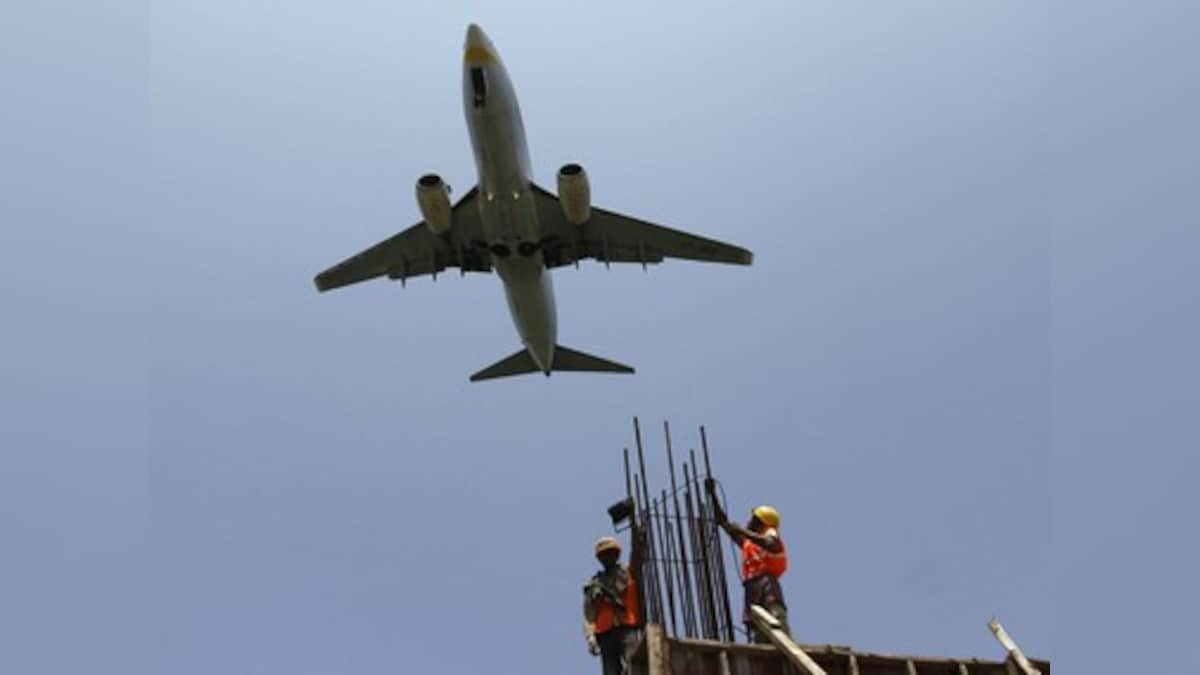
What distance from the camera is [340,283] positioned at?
3200 cm

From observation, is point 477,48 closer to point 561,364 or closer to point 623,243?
point 623,243

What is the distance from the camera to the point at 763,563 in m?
11.9

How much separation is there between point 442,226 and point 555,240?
3415 mm

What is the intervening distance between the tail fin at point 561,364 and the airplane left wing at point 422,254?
527 cm

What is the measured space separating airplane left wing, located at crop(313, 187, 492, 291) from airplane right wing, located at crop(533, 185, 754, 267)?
6.82ft

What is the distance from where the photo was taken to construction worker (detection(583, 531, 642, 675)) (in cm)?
1178

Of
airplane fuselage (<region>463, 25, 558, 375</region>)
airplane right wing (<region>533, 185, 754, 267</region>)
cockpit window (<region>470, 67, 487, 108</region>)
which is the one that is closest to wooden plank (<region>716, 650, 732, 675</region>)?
airplane fuselage (<region>463, 25, 558, 375</region>)

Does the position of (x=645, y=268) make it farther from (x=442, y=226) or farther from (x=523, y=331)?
(x=442, y=226)

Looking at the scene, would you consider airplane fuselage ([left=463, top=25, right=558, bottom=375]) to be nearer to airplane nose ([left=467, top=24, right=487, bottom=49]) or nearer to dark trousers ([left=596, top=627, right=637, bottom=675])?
airplane nose ([left=467, top=24, right=487, bottom=49])

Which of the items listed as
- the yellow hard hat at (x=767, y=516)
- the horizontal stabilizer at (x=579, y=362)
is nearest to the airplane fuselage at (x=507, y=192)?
the horizontal stabilizer at (x=579, y=362)

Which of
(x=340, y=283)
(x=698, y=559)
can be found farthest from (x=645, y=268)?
(x=698, y=559)

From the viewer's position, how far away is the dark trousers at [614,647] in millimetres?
11773

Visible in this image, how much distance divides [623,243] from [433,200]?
613cm

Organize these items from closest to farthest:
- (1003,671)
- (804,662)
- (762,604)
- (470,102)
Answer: (804,662), (1003,671), (762,604), (470,102)
